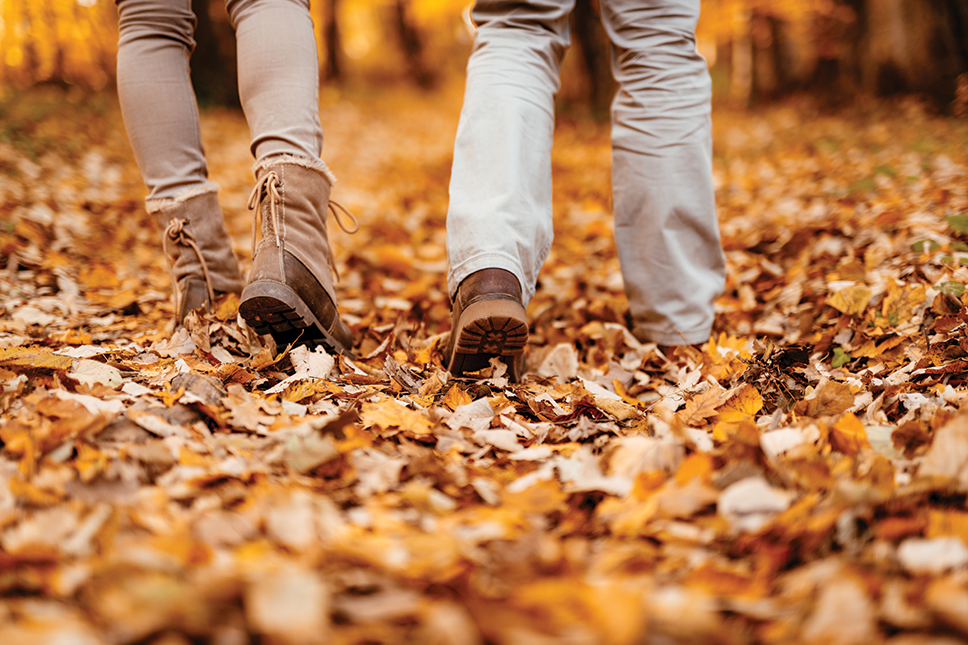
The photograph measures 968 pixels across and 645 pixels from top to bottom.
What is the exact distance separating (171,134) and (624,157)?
1.23 m

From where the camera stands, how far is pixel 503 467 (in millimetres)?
1070

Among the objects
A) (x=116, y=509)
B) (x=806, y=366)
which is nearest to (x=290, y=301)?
(x=116, y=509)

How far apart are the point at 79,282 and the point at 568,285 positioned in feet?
5.92

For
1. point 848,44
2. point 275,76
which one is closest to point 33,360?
point 275,76

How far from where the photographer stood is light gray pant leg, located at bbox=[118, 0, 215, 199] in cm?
158

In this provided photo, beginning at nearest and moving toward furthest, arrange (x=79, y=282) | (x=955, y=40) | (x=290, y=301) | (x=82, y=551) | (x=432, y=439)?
(x=82, y=551) → (x=432, y=439) → (x=290, y=301) → (x=79, y=282) → (x=955, y=40)

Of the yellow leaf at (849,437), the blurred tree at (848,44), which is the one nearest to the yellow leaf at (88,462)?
the yellow leaf at (849,437)

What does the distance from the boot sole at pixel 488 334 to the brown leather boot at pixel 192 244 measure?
0.76 metres

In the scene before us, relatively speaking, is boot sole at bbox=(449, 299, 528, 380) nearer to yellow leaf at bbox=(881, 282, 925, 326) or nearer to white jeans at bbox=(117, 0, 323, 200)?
white jeans at bbox=(117, 0, 323, 200)

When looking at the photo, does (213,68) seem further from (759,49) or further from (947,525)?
(947,525)

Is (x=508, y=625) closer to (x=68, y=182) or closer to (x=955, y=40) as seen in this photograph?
(x=68, y=182)

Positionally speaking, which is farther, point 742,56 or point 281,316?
point 742,56

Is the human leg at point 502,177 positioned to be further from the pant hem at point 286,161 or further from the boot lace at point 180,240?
the boot lace at point 180,240

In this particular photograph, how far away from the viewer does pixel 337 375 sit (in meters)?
1.44
